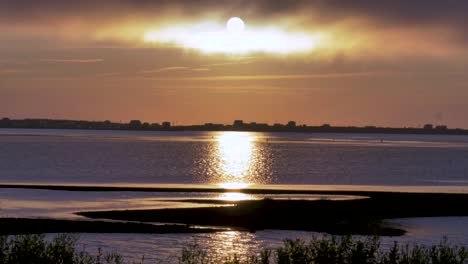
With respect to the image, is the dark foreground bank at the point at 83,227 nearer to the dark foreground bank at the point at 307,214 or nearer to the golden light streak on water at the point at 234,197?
the dark foreground bank at the point at 307,214

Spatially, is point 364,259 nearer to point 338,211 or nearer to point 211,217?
point 211,217

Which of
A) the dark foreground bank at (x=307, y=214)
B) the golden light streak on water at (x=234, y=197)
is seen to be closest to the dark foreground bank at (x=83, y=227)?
the dark foreground bank at (x=307, y=214)

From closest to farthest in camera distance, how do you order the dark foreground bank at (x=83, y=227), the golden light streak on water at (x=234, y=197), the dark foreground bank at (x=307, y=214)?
the dark foreground bank at (x=83, y=227) < the dark foreground bank at (x=307, y=214) < the golden light streak on water at (x=234, y=197)

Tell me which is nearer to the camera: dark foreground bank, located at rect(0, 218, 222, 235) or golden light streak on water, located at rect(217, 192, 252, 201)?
dark foreground bank, located at rect(0, 218, 222, 235)

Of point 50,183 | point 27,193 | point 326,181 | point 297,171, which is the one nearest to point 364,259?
point 27,193

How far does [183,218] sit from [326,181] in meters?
64.7

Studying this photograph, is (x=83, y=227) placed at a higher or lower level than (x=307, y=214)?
lower

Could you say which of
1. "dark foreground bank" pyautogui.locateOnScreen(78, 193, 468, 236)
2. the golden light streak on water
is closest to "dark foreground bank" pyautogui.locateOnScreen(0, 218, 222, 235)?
"dark foreground bank" pyautogui.locateOnScreen(78, 193, 468, 236)

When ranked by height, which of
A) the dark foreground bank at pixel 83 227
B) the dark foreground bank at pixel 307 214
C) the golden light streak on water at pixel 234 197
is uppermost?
the golden light streak on water at pixel 234 197

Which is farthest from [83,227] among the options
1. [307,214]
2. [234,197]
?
[234,197]

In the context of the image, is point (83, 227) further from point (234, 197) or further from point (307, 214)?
point (234, 197)

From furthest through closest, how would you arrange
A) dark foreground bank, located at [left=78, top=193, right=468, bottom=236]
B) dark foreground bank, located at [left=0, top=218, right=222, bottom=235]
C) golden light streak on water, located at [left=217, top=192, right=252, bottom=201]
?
1. golden light streak on water, located at [left=217, top=192, right=252, bottom=201]
2. dark foreground bank, located at [left=78, top=193, right=468, bottom=236]
3. dark foreground bank, located at [left=0, top=218, right=222, bottom=235]

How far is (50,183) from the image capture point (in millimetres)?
115125

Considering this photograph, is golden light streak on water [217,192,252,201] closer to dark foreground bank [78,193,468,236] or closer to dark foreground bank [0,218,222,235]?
dark foreground bank [78,193,468,236]
